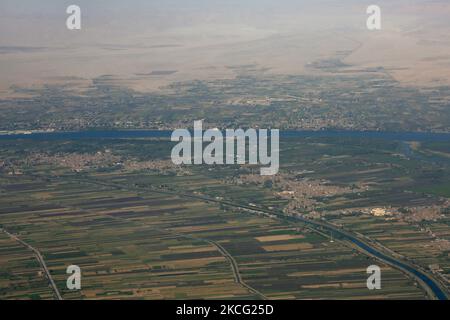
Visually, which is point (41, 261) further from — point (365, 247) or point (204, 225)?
point (365, 247)

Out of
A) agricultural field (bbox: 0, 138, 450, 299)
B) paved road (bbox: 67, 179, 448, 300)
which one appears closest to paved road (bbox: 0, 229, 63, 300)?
agricultural field (bbox: 0, 138, 450, 299)

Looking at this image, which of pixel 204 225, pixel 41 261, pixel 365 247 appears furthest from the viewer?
pixel 204 225

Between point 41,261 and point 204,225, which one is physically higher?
point 204,225

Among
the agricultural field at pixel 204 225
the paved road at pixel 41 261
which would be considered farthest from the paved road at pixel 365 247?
the paved road at pixel 41 261

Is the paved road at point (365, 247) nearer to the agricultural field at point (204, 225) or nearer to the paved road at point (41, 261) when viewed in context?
the agricultural field at point (204, 225)

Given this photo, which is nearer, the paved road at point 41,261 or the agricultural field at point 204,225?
the paved road at point 41,261

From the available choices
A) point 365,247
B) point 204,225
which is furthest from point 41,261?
point 365,247

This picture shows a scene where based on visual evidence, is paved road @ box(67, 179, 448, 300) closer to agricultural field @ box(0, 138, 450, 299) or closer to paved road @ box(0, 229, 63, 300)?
agricultural field @ box(0, 138, 450, 299)

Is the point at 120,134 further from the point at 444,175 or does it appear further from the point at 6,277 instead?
the point at 6,277

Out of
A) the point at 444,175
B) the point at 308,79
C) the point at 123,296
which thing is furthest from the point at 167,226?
the point at 308,79

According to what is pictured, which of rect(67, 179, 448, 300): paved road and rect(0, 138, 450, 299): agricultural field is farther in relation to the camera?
rect(0, 138, 450, 299): agricultural field

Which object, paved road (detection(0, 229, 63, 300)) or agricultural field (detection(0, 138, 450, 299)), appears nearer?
paved road (detection(0, 229, 63, 300))
